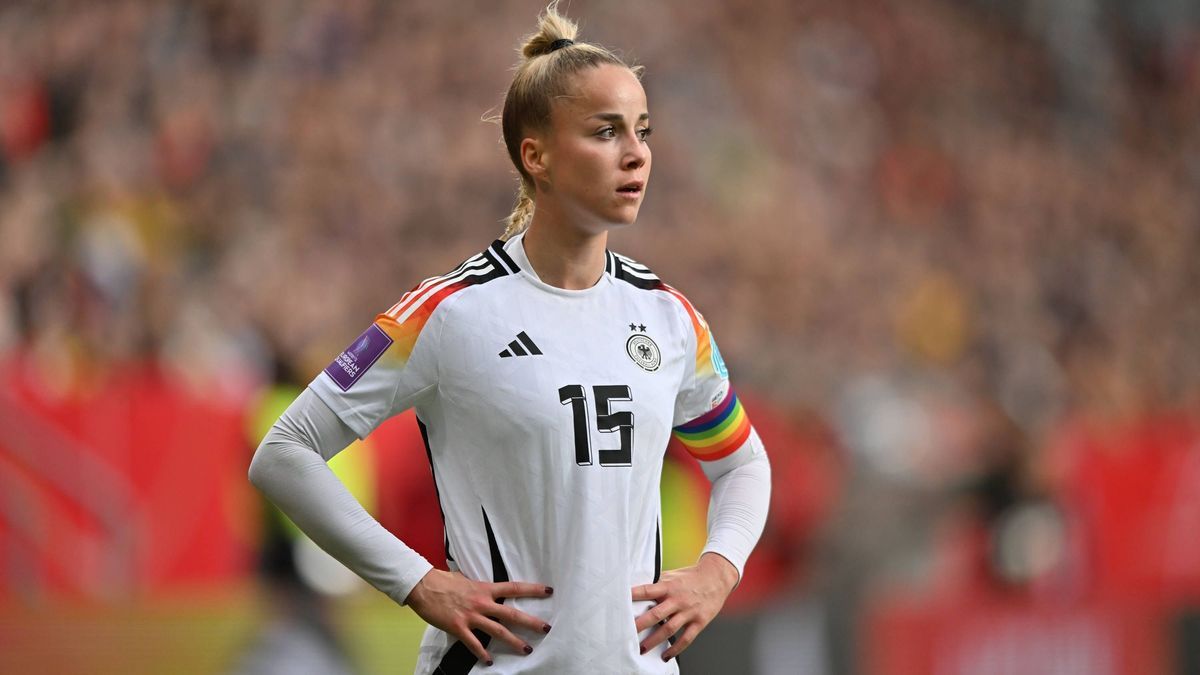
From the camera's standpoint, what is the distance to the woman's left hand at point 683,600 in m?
3.29

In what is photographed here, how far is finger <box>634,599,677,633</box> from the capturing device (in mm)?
3273

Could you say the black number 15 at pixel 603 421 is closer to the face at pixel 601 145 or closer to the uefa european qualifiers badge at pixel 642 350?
the uefa european qualifiers badge at pixel 642 350

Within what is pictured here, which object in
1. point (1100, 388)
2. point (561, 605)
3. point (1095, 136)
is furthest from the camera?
point (1095, 136)

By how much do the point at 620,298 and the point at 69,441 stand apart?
4.02 meters

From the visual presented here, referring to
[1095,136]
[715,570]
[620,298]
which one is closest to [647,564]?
[715,570]

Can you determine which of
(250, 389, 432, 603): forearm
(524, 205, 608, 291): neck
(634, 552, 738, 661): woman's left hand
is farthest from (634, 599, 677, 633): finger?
(524, 205, 608, 291): neck

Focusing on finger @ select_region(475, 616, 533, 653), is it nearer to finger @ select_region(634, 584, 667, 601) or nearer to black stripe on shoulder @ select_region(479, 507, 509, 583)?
black stripe on shoulder @ select_region(479, 507, 509, 583)

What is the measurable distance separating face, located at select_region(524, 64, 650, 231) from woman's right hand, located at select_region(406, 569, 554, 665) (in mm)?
800

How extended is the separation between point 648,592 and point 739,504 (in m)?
0.46

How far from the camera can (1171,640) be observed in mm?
8203

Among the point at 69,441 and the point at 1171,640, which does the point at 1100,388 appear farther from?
the point at 69,441

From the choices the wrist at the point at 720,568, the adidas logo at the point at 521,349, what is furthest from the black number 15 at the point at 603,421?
the wrist at the point at 720,568

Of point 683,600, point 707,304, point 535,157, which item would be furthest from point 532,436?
point 707,304

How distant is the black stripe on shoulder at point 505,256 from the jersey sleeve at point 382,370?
231mm
